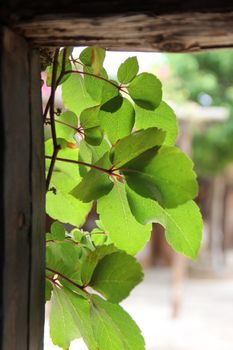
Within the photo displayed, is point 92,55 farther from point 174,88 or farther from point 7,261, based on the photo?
point 174,88

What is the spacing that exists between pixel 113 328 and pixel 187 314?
24.9 feet

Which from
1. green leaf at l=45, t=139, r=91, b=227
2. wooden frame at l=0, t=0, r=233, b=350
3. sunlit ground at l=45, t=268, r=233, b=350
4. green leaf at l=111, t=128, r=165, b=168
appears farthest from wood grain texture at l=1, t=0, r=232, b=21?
sunlit ground at l=45, t=268, r=233, b=350

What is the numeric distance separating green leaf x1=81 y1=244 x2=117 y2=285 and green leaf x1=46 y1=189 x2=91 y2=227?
0.39ft

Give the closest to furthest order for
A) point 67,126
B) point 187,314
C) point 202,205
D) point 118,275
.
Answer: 1. point 118,275
2. point 67,126
3. point 187,314
4. point 202,205

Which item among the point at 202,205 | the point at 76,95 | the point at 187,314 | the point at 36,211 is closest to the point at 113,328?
the point at 36,211

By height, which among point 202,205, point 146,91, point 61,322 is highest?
point 146,91

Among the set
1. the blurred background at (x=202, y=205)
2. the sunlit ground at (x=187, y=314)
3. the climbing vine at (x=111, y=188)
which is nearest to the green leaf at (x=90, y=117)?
the climbing vine at (x=111, y=188)

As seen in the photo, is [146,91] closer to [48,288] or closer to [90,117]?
[90,117]

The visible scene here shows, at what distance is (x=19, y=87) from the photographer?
1.62 ft

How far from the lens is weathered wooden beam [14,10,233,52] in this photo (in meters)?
0.45

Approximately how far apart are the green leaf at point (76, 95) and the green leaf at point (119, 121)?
2.6 inches

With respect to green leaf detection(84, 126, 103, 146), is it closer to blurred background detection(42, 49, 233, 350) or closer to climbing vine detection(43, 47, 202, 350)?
climbing vine detection(43, 47, 202, 350)

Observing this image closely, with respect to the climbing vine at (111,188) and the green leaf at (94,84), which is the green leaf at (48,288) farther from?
the green leaf at (94,84)

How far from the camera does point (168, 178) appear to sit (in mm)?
542
